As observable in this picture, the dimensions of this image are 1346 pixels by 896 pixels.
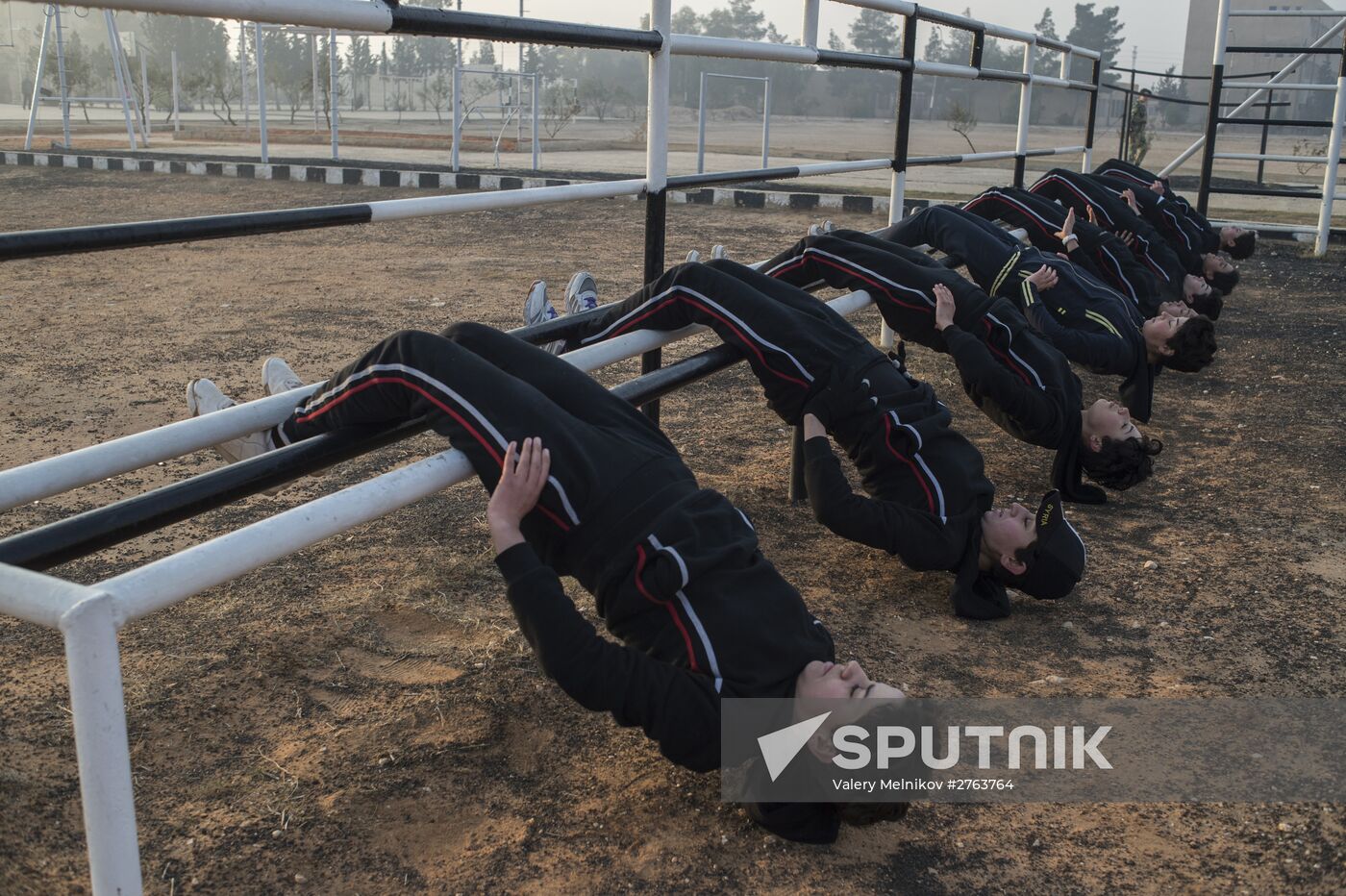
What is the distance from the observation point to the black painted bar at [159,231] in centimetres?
166

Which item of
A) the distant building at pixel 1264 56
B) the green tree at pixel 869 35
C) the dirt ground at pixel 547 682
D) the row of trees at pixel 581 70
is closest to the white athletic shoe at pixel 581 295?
the dirt ground at pixel 547 682

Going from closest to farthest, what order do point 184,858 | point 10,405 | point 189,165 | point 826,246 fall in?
point 184,858 → point 826,246 → point 10,405 → point 189,165

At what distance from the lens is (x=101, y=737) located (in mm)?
1089

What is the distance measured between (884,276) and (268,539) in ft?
7.87

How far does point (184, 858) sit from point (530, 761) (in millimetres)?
575

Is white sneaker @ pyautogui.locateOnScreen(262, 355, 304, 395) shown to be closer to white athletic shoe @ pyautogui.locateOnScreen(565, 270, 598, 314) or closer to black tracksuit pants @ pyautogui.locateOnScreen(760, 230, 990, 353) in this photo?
white athletic shoe @ pyautogui.locateOnScreen(565, 270, 598, 314)

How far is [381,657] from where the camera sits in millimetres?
2350

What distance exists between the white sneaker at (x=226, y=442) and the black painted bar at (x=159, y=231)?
347 millimetres

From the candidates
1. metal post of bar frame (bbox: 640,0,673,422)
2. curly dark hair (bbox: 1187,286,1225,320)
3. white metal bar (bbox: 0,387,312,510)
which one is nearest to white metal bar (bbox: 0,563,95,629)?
white metal bar (bbox: 0,387,312,510)

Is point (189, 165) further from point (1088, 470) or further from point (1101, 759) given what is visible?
point (1101, 759)

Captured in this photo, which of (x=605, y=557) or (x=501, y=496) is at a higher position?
(x=501, y=496)

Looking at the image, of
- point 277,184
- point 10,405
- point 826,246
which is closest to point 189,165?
point 277,184

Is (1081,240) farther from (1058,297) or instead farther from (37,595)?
(37,595)

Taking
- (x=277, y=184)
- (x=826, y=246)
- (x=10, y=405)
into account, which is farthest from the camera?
(x=277, y=184)
